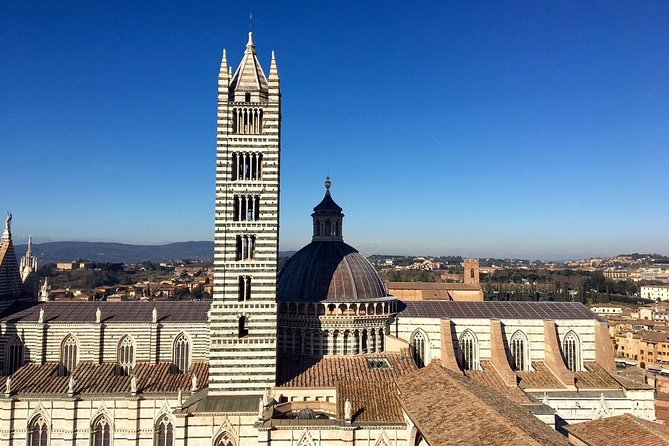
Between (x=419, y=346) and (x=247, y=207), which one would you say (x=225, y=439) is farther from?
(x=419, y=346)

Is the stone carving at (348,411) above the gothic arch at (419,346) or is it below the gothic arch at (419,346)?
below

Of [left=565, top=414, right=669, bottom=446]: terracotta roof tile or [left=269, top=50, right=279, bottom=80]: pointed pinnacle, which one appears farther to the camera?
[left=269, top=50, right=279, bottom=80]: pointed pinnacle

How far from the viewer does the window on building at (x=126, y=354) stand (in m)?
32.5

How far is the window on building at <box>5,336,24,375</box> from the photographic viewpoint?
32.0 meters

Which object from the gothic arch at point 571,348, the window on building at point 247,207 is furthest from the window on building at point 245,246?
the gothic arch at point 571,348

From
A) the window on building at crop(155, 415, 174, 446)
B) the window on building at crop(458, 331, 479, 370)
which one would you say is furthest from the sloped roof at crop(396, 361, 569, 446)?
the window on building at crop(155, 415, 174, 446)

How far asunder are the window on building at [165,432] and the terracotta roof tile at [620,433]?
20856 mm

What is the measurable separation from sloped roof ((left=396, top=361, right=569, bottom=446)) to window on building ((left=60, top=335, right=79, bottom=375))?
22237mm

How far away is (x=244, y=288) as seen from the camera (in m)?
28.2

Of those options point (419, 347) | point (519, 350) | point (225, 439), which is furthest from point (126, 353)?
point (519, 350)

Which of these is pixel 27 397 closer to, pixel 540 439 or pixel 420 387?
pixel 420 387

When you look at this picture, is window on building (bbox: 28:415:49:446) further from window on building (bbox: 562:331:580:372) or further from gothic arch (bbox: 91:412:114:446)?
window on building (bbox: 562:331:580:372)

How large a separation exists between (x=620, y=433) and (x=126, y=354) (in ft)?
93.5

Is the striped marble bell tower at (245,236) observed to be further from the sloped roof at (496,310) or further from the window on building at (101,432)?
the sloped roof at (496,310)
